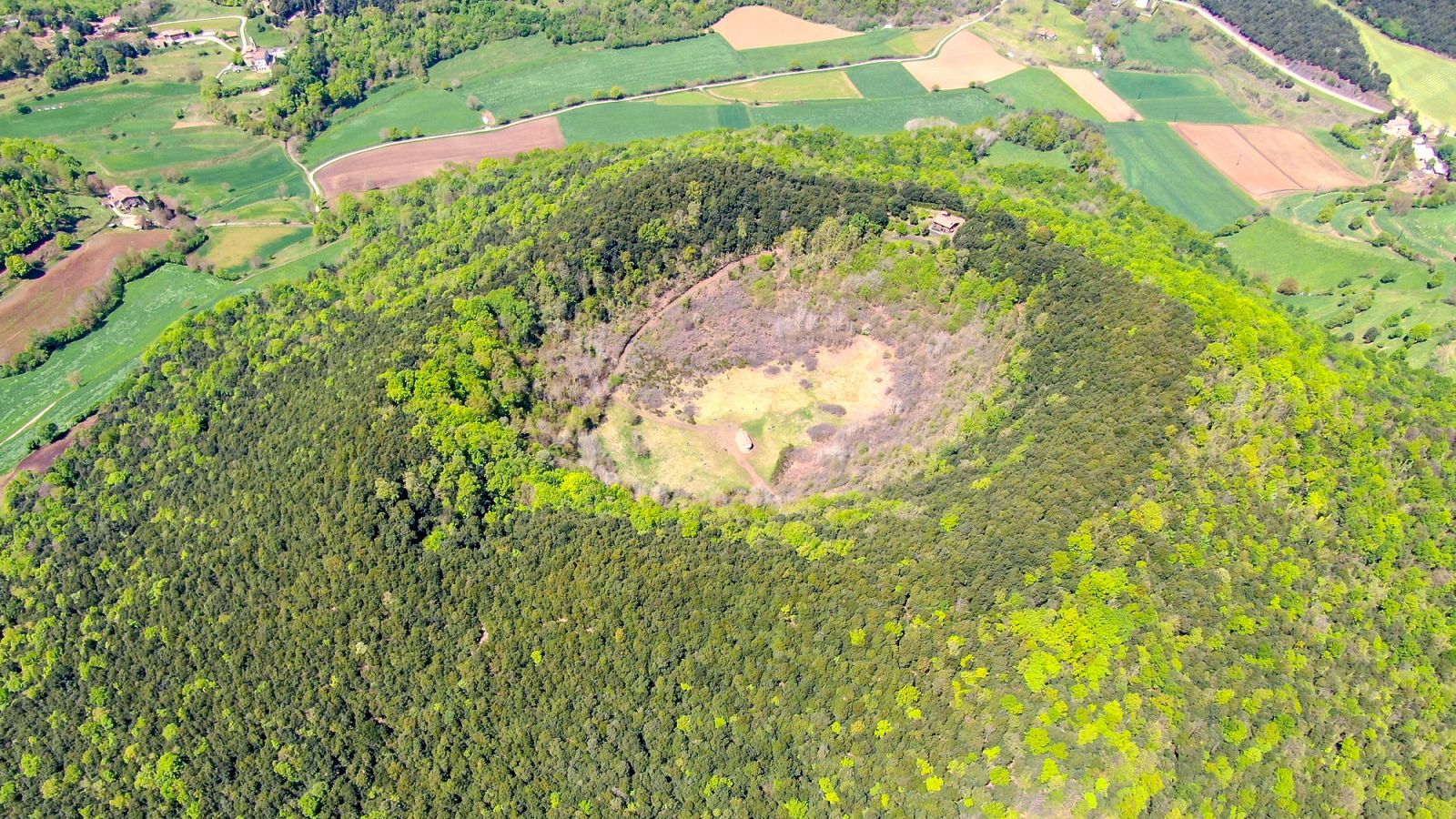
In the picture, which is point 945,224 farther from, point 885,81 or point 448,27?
point 448,27

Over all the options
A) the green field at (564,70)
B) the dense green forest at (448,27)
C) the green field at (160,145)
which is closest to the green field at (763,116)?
the green field at (564,70)

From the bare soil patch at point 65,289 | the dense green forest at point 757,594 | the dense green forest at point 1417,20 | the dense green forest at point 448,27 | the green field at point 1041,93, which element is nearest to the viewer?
the dense green forest at point 757,594

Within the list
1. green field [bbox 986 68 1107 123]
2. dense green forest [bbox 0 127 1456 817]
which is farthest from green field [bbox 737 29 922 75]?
dense green forest [bbox 0 127 1456 817]

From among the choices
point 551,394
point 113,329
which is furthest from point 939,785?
point 113,329

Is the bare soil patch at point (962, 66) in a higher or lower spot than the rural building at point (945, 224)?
higher

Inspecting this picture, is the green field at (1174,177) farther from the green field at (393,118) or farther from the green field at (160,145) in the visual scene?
the green field at (160,145)

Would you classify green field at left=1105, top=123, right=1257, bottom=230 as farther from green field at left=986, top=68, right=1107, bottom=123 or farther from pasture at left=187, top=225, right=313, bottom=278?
pasture at left=187, top=225, right=313, bottom=278

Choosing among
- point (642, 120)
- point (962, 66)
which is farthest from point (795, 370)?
point (962, 66)
